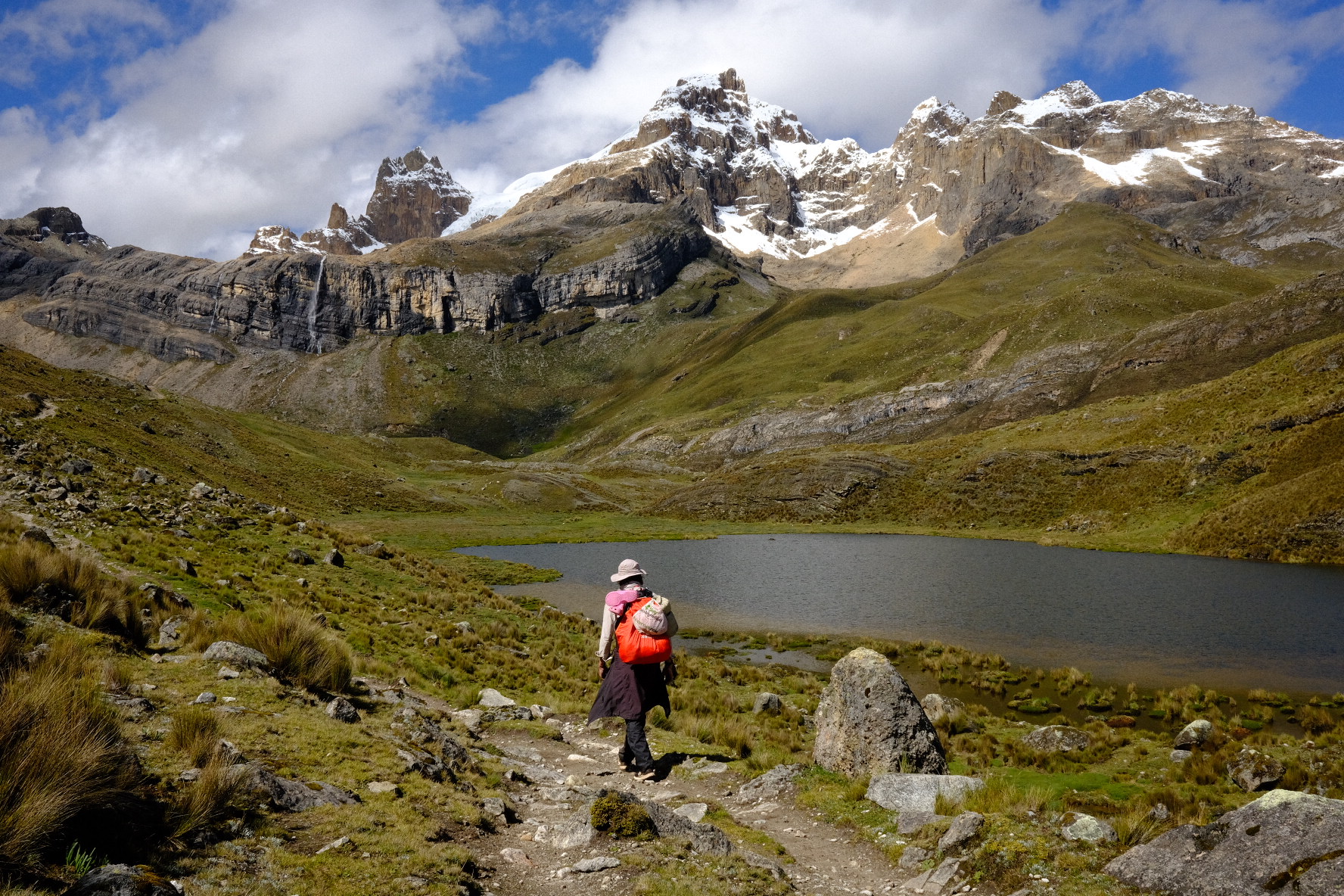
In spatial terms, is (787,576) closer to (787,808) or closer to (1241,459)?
(787,808)

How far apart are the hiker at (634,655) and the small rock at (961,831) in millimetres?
4855

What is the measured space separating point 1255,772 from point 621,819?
511 inches

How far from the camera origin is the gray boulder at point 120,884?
4.89m

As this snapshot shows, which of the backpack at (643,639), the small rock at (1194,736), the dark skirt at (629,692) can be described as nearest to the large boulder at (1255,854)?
the backpack at (643,639)

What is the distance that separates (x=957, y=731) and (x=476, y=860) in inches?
645

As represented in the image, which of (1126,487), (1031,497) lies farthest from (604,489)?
(1126,487)

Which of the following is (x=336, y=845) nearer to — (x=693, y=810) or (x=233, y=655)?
(x=693, y=810)

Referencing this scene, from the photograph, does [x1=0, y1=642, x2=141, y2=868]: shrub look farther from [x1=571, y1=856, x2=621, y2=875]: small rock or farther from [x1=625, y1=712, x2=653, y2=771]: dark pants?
[x1=625, y1=712, x2=653, y2=771]: dark pants

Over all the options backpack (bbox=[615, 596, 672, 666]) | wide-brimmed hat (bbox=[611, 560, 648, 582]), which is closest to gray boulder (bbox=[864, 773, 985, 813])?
backpack (bbox=[615, 596, 672, 666])

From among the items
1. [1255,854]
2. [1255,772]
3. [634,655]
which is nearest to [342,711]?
[634,655]

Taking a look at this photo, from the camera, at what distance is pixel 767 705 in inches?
853

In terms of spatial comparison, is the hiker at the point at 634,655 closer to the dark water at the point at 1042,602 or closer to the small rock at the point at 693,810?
the small rock at the point at 693,810

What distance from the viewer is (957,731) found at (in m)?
20.6

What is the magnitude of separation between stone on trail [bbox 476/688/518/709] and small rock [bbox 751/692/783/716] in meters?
7.24
